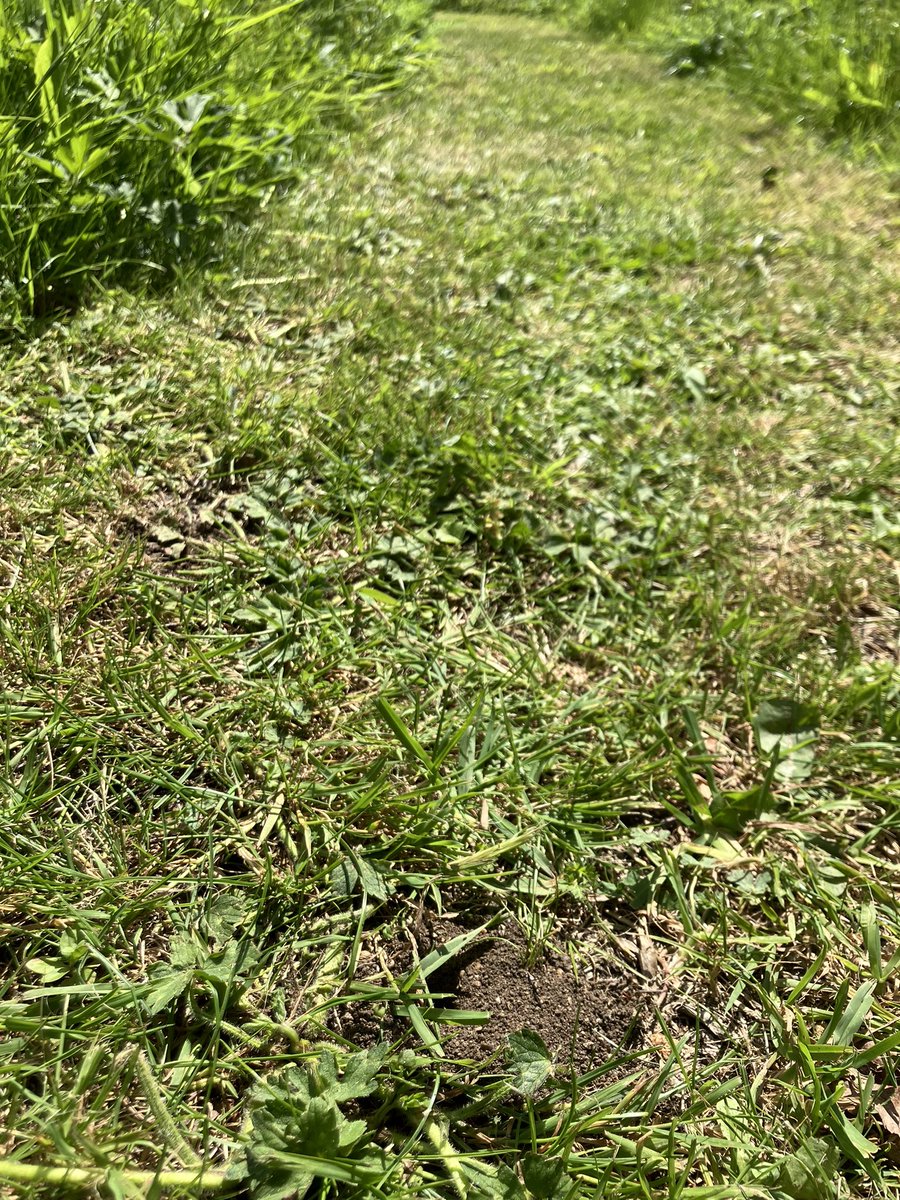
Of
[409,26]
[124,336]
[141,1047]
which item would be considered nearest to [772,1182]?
[141,1047]

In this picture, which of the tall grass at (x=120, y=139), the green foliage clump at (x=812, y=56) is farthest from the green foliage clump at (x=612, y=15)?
the tall grass at (x=120, y=139)

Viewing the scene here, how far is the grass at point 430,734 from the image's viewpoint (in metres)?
1.12

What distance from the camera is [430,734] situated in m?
1.61

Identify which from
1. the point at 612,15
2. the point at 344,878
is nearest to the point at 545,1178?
the point at 344,878

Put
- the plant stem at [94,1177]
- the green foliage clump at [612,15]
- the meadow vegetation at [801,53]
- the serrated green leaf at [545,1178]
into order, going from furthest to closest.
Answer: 1. the green foliage clump at [612,15]
2. the meadow vegetation at [801,53]
3. the serrated green leaf at [545,1178]
4. the plant stem at [94,1177]

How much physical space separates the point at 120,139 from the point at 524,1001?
270 cm

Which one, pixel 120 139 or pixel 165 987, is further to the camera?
pixel 120 139

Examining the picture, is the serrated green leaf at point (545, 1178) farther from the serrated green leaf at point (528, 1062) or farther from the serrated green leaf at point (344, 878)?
the serrated green leaf at point (344, 878)

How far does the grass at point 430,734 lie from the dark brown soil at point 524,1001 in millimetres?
16

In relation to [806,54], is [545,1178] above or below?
below

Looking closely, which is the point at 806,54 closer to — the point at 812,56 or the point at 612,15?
the point at 812,56

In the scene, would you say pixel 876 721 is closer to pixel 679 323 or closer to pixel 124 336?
pixel 679 323

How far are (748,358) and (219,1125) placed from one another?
298 centimetres

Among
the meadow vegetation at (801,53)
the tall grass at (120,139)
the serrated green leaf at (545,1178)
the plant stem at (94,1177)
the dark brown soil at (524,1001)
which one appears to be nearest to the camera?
the plant stem at (94,1177)
